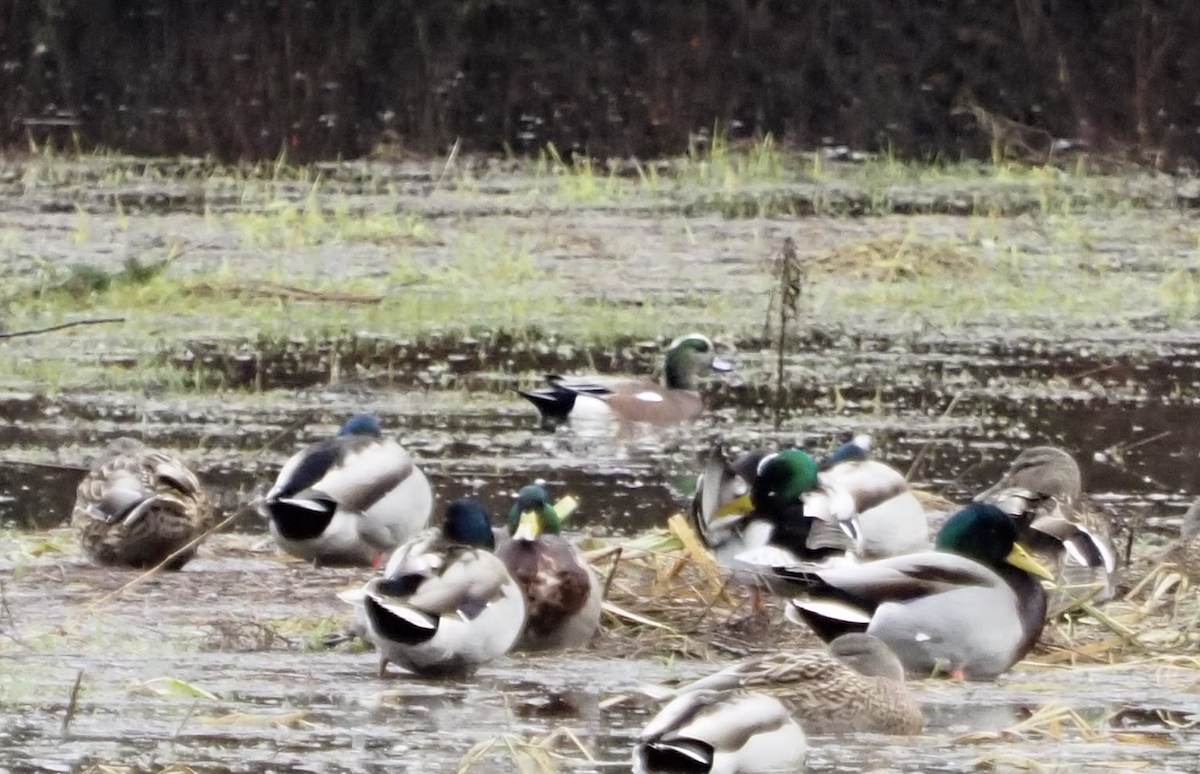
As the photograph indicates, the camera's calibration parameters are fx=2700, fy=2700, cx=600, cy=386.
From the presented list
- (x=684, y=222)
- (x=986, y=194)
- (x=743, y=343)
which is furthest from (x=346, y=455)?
(x=986, y=194)

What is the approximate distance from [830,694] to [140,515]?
8.12ft

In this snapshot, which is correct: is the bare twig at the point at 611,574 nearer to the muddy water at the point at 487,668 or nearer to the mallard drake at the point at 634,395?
the muddy water at the point at 487,668

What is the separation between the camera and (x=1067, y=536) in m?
7.38

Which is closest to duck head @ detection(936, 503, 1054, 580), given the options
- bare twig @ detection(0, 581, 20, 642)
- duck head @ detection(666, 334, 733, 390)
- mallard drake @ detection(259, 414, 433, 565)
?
mallard drake @ detection(259, 414, 433, 565)

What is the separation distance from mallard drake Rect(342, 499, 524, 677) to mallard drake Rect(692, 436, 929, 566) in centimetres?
118

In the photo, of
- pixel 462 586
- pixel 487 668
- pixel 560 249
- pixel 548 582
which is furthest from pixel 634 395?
pixel 462 586

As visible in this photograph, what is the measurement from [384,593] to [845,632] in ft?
3.86

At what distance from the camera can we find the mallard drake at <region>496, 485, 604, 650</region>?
6.48m

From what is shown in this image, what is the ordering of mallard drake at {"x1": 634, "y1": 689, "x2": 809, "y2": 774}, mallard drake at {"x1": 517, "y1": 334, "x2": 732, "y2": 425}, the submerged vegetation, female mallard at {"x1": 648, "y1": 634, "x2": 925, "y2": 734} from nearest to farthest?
1. mallard drake at {"x1": 634, "y1": 689, "x2": 809, "y2": 774}
2. female mallard at {"x1": 648, "y1": 634, "x2": 925, "y2": 734}
3. mallard drake at {"x1": 517, "y1": 334, "x2": 732, "y2": 425}
4. the submerged vegetation

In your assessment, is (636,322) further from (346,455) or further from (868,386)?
(346,455)

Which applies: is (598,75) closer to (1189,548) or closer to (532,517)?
(1189,548)

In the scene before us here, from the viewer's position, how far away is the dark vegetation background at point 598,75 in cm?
1780

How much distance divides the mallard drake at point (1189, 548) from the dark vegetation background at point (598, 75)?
9.67 meters

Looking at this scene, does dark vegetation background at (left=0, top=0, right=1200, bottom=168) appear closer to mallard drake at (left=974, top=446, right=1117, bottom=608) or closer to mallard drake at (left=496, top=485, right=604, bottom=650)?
mallard drake at (left=974, top=446, right=1117, bottom=608)
